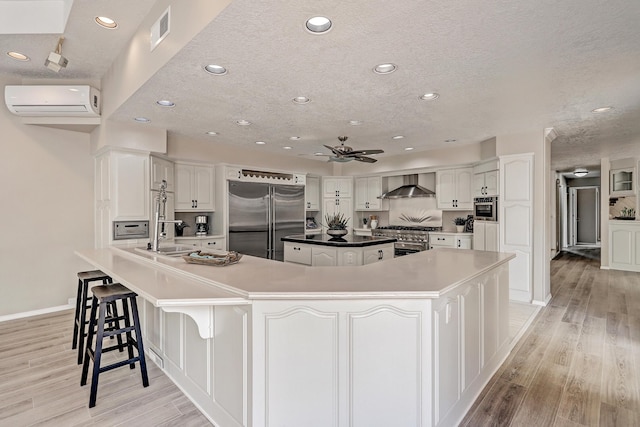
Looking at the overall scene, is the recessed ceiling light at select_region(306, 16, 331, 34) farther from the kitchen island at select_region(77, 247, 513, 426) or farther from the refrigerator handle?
the refrigerator handle

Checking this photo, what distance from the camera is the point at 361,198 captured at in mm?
7273

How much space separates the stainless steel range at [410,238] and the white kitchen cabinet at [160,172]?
4133 mm

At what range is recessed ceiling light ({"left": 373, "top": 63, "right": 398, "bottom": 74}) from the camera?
7.80 feet

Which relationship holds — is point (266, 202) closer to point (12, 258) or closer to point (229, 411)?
point (12, 258)

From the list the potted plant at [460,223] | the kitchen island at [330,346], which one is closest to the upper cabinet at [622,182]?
the potted plant at [460,223]

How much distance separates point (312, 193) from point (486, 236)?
3.67 m

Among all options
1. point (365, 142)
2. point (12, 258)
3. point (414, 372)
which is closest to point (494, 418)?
point (414, 372)

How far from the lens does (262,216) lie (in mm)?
5809

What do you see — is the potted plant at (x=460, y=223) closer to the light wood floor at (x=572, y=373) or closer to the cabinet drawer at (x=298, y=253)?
the light wood floor at (x=572, y=373)

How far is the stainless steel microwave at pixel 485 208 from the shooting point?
15.9 feet

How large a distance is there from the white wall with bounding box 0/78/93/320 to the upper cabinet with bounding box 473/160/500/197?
5.94 meters

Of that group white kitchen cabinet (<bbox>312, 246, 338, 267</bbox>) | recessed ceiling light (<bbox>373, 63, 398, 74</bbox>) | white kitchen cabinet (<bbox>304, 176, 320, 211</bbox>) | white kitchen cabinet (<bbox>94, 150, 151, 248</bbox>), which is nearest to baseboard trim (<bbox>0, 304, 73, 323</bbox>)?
white kitchen cabinet (<bbox>94, 150, 151, 248</bbox>)

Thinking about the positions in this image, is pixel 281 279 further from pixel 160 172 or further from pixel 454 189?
pixel 454 189

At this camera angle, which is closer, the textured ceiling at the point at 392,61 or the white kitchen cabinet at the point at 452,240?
the textured ceiling at the point at 392,61
